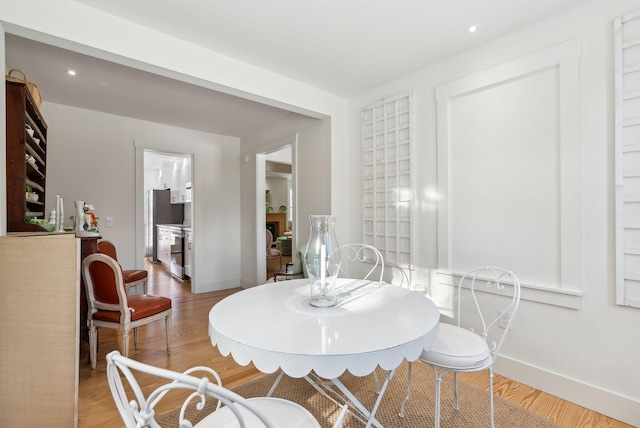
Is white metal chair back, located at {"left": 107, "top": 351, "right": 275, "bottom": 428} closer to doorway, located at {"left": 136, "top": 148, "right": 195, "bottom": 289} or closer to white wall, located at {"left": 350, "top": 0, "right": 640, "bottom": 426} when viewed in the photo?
white wall, located at {"left": 350, "top": 0, "right": 640, "bottom": 426}

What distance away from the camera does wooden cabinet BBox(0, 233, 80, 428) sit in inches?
63.5

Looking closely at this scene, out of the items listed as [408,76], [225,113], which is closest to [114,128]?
[225,113]

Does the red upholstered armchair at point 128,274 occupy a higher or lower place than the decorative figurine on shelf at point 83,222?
lower

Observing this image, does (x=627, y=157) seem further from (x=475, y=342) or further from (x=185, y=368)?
(x=185, y=368)

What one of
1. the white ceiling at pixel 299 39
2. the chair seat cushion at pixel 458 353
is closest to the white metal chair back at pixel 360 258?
the chair seat cushion at pixel 458 353

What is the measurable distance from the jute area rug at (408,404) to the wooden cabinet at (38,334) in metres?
0.57

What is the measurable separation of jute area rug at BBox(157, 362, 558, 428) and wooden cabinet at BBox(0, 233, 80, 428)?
572 mm

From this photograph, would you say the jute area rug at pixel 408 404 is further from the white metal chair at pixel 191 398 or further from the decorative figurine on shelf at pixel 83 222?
the decorative figurine on shelf at pixel 83 222

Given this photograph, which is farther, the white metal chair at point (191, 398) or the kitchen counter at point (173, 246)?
the kitchen counter at point (173, 246)

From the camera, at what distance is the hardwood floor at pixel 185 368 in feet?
6.00

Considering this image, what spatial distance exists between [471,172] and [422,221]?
0.59 meters

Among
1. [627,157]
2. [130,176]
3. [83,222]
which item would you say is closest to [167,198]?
[130,176]

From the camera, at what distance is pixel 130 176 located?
13.5 feet

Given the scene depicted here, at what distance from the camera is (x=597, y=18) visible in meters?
1.87
